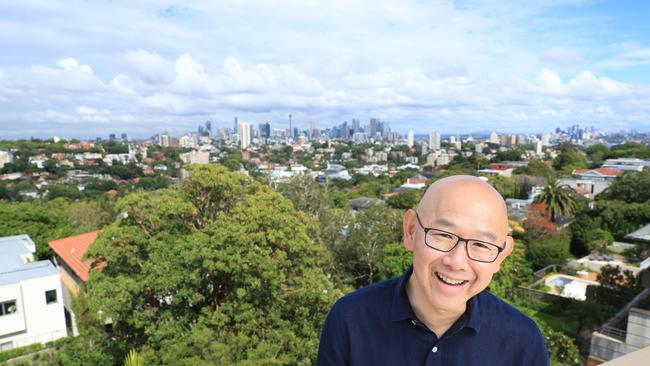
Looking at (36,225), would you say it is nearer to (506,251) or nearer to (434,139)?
(506,251)

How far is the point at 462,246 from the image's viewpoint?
1.11 m

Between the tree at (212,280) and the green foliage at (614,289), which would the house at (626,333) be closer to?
the green foliage at (614,289)

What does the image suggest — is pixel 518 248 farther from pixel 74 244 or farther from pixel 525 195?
pixel 525 195

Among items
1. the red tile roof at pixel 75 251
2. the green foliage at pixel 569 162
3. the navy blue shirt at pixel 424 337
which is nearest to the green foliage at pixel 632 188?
the green foliage at pixel 569 162

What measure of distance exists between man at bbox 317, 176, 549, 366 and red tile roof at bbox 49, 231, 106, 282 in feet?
41.7

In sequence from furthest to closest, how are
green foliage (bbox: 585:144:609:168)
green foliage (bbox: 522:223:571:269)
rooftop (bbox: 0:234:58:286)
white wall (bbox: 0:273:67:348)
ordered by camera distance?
green foliage (bbox: 585:144:609:168) → green foliage (bbox: 522:223:571:269) → rooftop (bbox: 0:234:58:286) → white wall (bbox: 0:273:67:348)

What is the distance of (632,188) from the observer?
23703 mm

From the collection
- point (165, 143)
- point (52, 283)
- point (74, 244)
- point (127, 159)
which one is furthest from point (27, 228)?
point (165, 143)

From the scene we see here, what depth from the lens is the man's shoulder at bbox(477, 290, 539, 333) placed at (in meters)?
1.14

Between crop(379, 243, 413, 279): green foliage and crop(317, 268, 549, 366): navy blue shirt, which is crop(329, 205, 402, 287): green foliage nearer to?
crop(379, 243, 413, 279): green foliage

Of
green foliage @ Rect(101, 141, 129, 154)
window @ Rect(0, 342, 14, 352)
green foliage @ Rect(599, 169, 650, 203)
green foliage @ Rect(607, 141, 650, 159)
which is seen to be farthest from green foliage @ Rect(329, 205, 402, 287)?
green foliage @ Rect(101, 141, 129, 154)

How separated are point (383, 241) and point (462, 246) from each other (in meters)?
11.7

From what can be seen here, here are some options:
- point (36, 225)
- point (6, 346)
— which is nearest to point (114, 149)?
point (36, 225)

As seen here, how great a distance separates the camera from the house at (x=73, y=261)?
12326mm
